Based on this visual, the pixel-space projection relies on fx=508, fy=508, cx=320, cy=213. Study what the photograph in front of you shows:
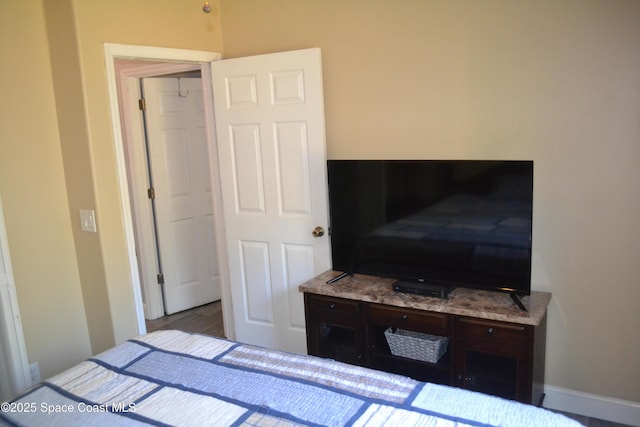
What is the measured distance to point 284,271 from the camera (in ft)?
10.8

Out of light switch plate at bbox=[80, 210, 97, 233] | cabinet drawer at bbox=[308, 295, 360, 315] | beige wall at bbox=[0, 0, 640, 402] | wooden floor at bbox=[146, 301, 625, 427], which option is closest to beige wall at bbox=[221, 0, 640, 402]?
beige wall at bbox=[0, 0, 640, 402]

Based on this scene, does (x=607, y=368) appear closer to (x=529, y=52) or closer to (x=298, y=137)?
(x=529, y=52)

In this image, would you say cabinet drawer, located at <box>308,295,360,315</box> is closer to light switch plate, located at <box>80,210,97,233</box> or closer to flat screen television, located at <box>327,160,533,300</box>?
flat screen television, located at <box>327,160,533,300</box>

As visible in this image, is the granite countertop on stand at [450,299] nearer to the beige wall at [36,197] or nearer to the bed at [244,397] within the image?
the bed at [244,397]

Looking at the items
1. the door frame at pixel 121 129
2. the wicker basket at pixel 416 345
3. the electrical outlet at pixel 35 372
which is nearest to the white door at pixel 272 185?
the door frame at pixel 121 129

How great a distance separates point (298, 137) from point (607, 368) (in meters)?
2.07

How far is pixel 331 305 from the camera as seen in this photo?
Result: 279 cm

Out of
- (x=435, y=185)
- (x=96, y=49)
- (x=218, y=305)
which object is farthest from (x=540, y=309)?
(x=218, y=305)

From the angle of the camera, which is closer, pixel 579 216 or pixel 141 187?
pixel 579 216

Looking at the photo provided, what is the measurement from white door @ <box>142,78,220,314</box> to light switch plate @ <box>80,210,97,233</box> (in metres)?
1.35

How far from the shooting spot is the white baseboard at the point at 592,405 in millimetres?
2529

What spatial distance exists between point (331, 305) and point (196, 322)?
1764 millimetres

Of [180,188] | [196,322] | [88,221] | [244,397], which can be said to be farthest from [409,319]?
[180,188]

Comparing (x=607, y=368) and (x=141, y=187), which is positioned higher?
(x=141, y=187)
